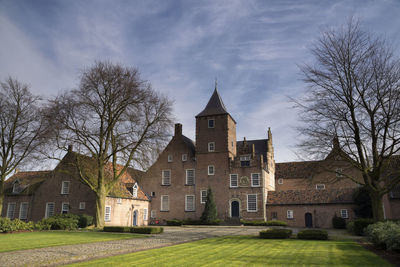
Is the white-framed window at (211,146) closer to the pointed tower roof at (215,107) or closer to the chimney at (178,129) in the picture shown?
the pointed tower roof at (215,107)

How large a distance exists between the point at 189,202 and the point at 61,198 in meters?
16.9

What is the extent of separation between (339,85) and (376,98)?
8.68 ft

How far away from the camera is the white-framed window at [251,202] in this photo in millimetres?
41531

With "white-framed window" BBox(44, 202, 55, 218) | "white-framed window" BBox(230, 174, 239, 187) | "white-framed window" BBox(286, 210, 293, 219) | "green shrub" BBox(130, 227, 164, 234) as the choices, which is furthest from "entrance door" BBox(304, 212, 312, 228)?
"white-framed window" BBox(44, 202, 55, 218)

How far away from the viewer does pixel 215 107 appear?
47281mm

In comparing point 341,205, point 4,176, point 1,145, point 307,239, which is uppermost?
point 1,145

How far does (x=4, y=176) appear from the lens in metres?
28.8

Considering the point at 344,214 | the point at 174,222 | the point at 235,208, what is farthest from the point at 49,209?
the point at 344,214

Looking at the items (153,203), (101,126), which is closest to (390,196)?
(153,203)

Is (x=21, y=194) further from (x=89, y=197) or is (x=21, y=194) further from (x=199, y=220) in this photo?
(x=199, y=220)

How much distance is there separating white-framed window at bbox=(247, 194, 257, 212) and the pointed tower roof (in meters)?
12.3

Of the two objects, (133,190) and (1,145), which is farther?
(133,190)

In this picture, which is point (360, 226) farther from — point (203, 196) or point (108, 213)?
point (108, 213)

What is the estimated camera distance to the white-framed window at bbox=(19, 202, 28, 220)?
36938mm
